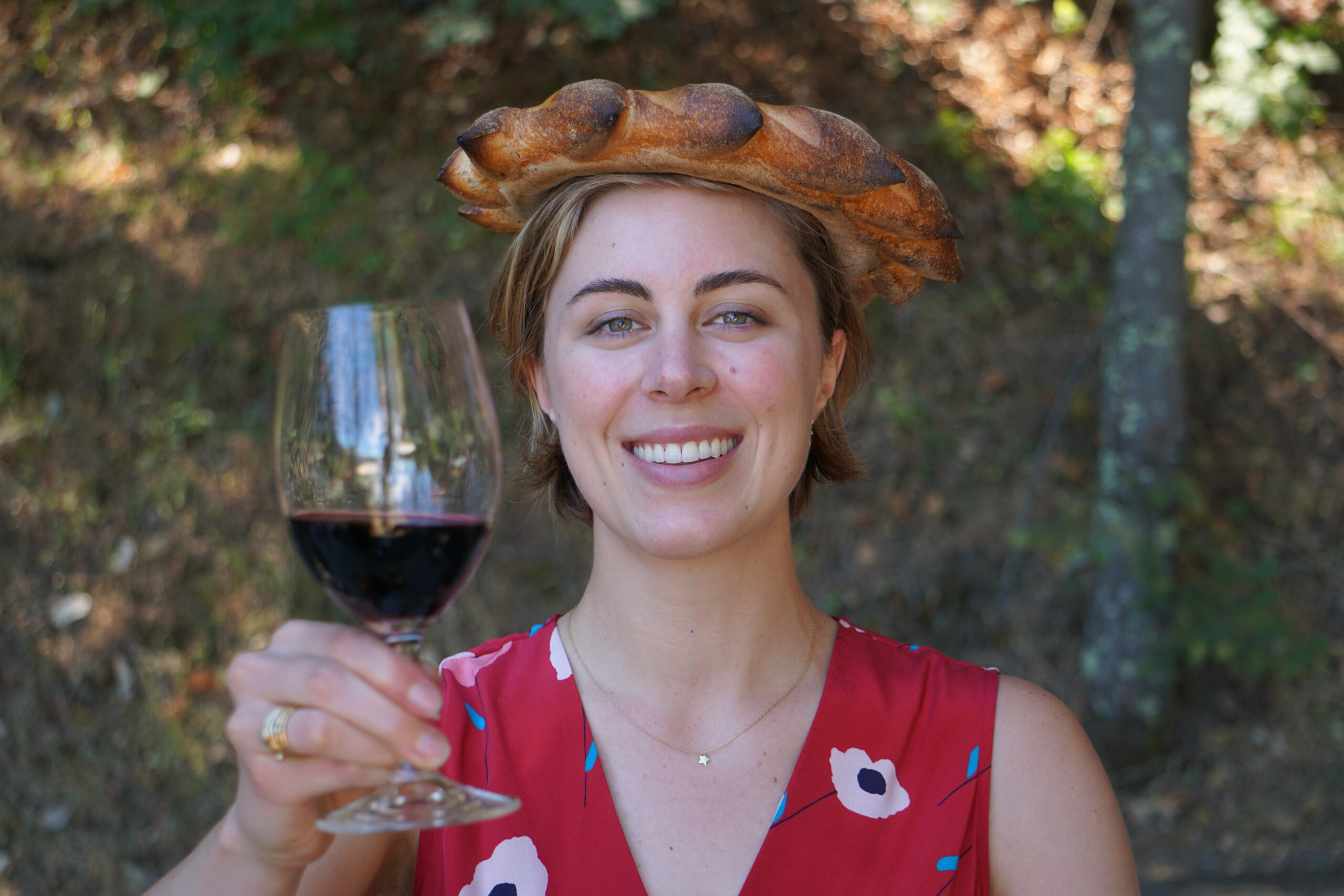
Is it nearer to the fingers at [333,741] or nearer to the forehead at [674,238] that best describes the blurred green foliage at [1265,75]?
the forehead at [674,238]

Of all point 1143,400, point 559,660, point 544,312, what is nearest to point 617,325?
point 544,312

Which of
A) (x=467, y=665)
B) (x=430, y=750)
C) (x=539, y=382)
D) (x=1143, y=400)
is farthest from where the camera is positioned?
(x=1143, y=400)

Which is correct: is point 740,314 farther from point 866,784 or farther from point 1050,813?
point 1050,813

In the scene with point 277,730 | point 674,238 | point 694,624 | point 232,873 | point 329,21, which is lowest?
point 694,624

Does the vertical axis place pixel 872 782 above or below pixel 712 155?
below

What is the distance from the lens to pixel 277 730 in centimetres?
117

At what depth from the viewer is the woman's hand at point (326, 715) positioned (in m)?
1.12

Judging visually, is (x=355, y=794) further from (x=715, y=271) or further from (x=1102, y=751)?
(x=1102, y=751)

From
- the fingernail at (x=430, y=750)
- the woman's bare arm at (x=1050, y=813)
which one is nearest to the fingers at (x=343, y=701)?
the fingernail at (x=430, y=750)

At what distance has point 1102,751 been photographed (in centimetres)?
463

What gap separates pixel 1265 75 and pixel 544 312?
594cm

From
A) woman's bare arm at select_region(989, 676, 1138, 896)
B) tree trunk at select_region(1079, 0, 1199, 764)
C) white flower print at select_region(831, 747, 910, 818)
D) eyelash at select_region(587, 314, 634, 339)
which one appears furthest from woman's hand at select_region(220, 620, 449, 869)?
tree trunk at select_region(1079, 0, 1199, 764)

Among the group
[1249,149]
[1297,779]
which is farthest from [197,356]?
[1249,149]

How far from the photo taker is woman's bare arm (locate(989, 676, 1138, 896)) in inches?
74.4
